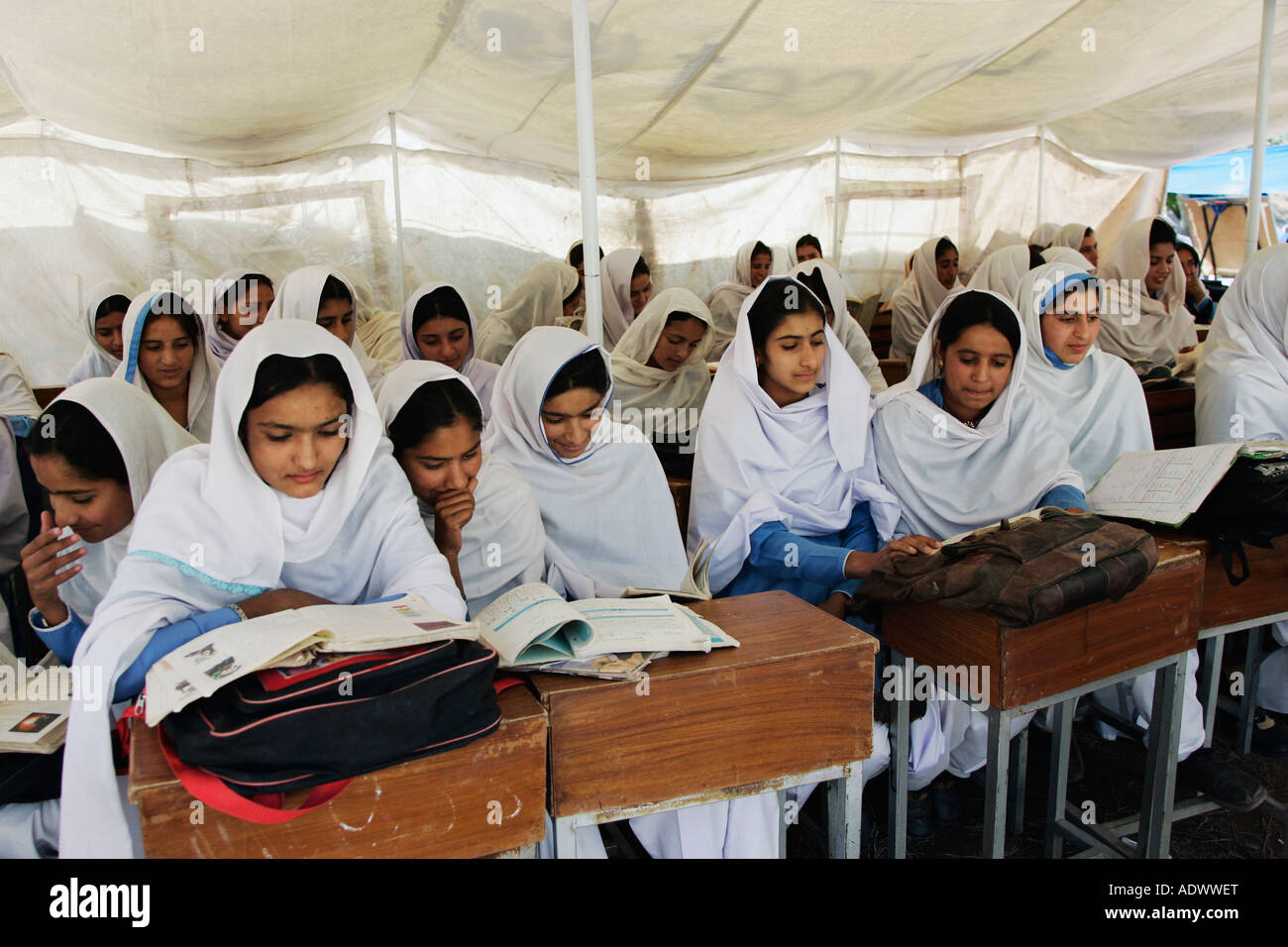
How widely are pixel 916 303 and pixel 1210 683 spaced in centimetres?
561

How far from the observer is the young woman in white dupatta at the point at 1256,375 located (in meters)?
3.17

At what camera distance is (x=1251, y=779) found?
8.48ft

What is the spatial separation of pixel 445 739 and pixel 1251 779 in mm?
2421

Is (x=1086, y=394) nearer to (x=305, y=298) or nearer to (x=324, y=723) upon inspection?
(x=324, y=723)

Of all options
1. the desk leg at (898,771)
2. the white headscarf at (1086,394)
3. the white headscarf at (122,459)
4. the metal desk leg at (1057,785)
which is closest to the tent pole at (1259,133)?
the white headscarf at (1086,394)

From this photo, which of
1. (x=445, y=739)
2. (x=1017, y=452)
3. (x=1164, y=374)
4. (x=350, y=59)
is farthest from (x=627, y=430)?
(x=1164, y=374)

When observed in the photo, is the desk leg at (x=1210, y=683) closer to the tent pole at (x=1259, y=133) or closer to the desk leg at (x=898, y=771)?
the desk leg at (x=898, y=771)

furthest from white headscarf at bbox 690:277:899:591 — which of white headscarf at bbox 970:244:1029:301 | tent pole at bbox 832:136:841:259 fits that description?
tent pole at bbox 832:136:841:259

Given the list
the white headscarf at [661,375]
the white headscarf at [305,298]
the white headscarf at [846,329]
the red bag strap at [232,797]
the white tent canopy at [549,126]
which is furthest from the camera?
the white headscarf at [846,329]

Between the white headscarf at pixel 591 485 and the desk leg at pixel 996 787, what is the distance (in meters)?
1.00

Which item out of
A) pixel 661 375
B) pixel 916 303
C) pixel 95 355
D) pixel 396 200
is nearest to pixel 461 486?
pixel 661 375

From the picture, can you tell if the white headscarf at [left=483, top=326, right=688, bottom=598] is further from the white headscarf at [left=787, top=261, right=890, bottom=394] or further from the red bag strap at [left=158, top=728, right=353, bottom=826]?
the white headscarf at [left=787, top=261, right=890, bottom=394]

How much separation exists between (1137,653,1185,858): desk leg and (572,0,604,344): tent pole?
1.97 m

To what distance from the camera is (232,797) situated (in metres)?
1.23
